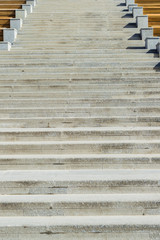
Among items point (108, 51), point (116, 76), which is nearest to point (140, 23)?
point (108, 51)

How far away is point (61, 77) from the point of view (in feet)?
19.6

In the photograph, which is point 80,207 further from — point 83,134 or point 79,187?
point 83,134

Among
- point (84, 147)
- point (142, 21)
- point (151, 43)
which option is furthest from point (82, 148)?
point (142, 21)

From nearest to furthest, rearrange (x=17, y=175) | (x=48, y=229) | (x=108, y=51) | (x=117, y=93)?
(x=48, y=229), (x=17, y=175), (x=117, y=93), (x=108, y=51)

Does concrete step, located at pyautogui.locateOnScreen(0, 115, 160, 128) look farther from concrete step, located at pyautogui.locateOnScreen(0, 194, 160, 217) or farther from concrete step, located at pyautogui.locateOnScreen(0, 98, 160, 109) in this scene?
concrete step, located at pyautogui.locateOnScreen(0, 194, 160, 217)

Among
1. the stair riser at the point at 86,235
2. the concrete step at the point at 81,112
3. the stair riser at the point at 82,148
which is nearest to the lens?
the stair riser at the point at 86,235

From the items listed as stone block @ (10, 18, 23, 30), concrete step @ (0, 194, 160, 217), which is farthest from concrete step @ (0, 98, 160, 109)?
stone block @ (10, 18, 23, 30)

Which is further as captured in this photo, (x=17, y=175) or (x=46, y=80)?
(x=46, y=80)

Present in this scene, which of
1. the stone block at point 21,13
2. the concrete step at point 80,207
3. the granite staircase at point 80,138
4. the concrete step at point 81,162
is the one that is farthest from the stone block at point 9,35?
the concrete step at point 80,207

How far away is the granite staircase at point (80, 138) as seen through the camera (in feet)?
9.79

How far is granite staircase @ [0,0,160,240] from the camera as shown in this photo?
298 cm

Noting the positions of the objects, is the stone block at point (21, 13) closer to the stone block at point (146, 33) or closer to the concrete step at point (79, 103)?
the stone block at point (146, 33)

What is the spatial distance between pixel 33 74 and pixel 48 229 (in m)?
3.82

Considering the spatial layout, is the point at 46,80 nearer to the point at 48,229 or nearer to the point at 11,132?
the point at 11,132
